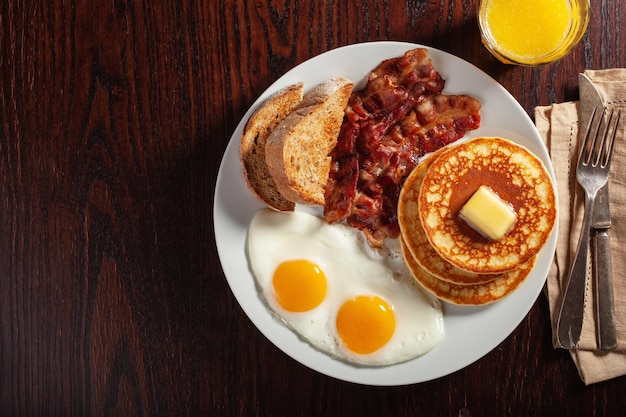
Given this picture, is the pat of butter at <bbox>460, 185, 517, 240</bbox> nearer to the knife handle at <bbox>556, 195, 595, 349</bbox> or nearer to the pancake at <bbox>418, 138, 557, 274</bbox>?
the pancake at <bbox>418, 138, 557, 274</bbox>

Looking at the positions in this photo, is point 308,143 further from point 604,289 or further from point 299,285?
point 604,289

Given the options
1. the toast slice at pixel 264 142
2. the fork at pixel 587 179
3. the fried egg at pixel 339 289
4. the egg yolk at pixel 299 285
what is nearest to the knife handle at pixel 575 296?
the fork at pixel 587 179

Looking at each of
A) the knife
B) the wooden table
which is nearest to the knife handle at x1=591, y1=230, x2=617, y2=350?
the knife

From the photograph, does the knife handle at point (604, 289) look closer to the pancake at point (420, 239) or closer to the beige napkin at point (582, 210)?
the beige napkin at point (582, 210)

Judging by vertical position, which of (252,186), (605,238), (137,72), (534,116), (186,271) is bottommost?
→ (186,271)

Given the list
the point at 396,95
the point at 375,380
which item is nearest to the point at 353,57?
the point at 396,95

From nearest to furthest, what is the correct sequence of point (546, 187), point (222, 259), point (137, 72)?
point (546, 187), point (222, 259), point (137, 72)

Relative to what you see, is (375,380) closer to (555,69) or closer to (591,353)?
(591,353)

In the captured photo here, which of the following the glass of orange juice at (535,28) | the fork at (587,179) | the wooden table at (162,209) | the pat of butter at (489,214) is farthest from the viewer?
the wooden table at (162,209)
